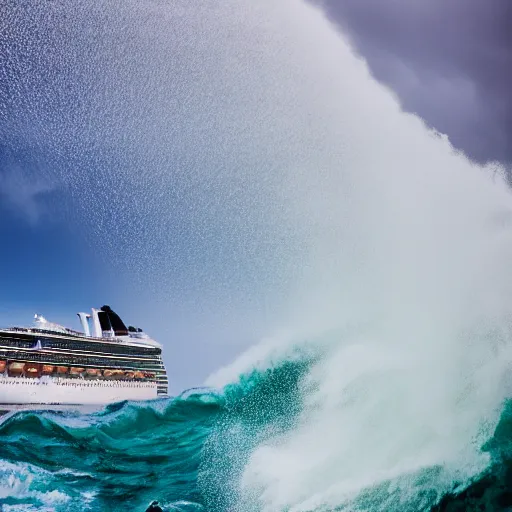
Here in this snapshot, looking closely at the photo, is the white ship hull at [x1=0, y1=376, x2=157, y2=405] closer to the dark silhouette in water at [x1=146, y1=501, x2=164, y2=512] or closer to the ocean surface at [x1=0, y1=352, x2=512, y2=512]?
the ocean surface at [x1=0, y1=352, x2=512, y2=512]

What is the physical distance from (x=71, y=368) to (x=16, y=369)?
27.2ft

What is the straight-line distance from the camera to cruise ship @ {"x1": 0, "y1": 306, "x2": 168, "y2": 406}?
6412cm

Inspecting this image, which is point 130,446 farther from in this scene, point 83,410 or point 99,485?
point 83,410

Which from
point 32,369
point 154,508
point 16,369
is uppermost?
point 16,369

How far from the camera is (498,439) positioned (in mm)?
11438

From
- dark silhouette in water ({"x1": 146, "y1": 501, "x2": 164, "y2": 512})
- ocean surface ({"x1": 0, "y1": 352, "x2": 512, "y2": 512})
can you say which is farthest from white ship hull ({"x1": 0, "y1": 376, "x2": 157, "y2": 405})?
dark silhouette in water ({"x1": 146, "y1": 501, "x2": 164, "y2": 512})

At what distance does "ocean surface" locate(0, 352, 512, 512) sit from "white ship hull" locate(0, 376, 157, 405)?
31.9 metres

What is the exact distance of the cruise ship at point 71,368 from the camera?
64125mm

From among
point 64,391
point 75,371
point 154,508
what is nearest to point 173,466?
point 154,508

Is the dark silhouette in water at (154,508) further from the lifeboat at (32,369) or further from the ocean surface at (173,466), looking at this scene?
the lifeboat at (32,369)

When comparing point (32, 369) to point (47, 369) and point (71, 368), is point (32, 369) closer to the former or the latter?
point (47, 369)

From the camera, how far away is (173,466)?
2162cm

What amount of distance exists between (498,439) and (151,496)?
43.1ft

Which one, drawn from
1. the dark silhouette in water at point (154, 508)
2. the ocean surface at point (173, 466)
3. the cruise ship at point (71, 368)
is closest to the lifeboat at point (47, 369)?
the cruise ship at point (71, 368)
